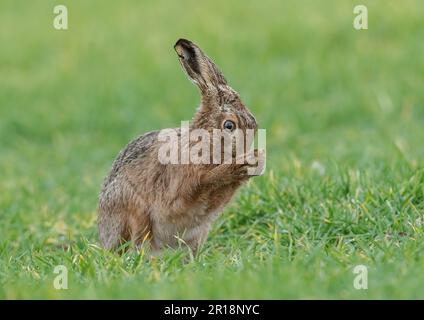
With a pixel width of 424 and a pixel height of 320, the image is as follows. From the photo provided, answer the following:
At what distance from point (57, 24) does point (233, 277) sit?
31.6 feet

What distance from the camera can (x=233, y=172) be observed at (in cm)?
570

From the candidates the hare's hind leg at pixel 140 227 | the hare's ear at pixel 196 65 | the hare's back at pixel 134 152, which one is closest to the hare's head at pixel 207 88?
the hare's ear at pixel 196 65

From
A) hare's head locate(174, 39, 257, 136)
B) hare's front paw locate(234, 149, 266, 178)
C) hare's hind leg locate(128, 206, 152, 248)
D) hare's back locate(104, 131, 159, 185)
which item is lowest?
hare's hind leg locate(128, 206, 152, 248)

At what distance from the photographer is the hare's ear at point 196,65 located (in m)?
5.77

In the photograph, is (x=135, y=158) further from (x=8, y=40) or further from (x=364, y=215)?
(x=8, y=40)

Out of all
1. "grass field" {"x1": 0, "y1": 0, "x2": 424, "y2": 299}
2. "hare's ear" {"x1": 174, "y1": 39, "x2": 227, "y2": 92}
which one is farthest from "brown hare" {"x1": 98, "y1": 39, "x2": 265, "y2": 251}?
"grass field" {"x1": 0, "y1": 0, "x2": 424, "y2": 299}

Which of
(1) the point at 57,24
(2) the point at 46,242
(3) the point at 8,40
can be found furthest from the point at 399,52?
(2) the point at 46,242

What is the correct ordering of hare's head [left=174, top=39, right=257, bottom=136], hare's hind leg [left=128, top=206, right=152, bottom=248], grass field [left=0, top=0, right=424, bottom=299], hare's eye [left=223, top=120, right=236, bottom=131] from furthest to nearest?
hare's hind leg [left=128, top=206, right=152, bottom=248]
hare's head [left=174, top=39, right=257, bottom=136]
hare's eye [left=223, top=120, right=236, bottom=131]
grass field [left=0, top=0, right=424, bottom=299]

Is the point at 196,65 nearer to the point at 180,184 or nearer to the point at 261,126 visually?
the point at 180,184

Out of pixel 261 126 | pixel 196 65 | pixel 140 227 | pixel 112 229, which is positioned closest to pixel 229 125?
pixel 196 65

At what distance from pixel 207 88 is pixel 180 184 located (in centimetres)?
60

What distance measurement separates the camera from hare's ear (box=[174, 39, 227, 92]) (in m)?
5.77

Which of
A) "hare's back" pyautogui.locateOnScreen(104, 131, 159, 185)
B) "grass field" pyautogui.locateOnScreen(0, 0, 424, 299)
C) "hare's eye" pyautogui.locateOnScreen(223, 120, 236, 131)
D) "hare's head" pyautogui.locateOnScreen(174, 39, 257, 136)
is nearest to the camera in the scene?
"grass field" pyautogui.locateOnScreen(0, 0, 424, 299)

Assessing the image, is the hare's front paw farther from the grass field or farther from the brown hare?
the grass field
